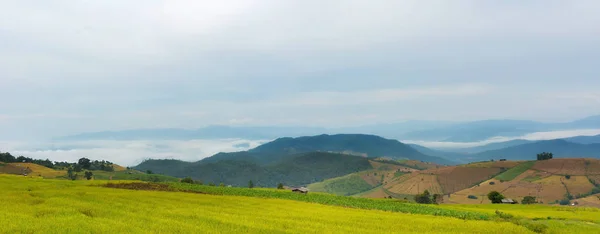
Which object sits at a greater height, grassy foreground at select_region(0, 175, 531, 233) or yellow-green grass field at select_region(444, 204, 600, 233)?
grassy foreground at select_region(0, 175, 531, 233)

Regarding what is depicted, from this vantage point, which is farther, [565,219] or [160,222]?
[565,219]

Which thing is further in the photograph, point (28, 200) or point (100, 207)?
point (28, 200)

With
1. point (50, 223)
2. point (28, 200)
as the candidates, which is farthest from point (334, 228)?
point (28, 200)

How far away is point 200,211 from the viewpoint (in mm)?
40719

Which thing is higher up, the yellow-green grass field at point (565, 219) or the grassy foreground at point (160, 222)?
the grassy foreground at point (160, 222)

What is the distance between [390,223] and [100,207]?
2784 centimetres

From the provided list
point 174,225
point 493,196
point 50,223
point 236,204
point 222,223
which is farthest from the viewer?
point 493,196

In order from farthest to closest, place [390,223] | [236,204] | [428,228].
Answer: [236,204] → [390,223] → [428,228]

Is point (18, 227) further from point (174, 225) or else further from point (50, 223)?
point (174, 225)

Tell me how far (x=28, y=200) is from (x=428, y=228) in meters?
40.3

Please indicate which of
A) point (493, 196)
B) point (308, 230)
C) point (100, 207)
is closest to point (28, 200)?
point (100, 207)

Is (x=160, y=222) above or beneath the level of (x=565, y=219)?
above

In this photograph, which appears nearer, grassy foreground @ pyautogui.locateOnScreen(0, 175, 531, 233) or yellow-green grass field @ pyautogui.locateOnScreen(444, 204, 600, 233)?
grassy foreground @ pyautogui.locateOnScreen(0, 175, 531, 233)

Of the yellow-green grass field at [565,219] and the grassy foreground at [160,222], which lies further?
the yellow-green grass field at [565,219]
